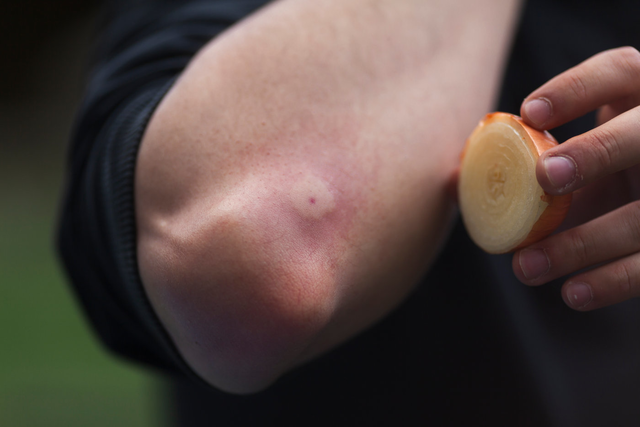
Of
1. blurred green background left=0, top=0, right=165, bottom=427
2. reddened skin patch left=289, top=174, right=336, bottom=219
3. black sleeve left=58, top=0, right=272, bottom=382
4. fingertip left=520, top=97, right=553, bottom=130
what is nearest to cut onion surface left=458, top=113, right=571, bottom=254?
fingertip left=520, top=97, right=553, bottom=130

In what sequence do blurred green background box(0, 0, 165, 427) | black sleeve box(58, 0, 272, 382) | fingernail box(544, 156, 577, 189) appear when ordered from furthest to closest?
blurred green background box(0, 0, 165, 427), black sleeve box(58, 0, 272, 382), fingernail box(544, 156, 577, 189)

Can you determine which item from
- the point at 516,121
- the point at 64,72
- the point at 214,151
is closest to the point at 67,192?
the point at 214,151

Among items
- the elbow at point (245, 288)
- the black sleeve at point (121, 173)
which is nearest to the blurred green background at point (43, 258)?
the black sleeve at point (121, 173)

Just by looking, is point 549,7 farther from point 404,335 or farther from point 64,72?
point 64,72

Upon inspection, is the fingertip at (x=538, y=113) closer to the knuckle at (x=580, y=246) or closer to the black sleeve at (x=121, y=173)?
the knuckle at (x=580, y=246)

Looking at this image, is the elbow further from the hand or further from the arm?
the hand
